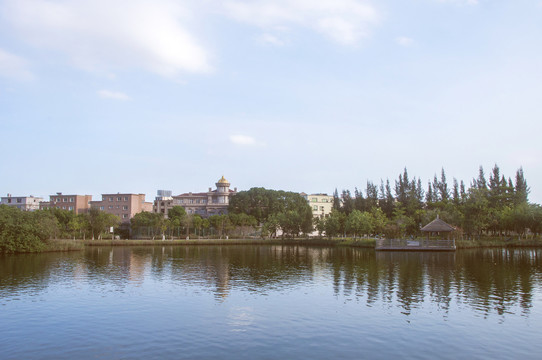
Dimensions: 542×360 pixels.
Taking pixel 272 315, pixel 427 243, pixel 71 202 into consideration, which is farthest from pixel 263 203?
pixel 272 315

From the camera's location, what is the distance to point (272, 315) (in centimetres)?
2248

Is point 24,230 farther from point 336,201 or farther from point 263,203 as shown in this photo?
point 336,201

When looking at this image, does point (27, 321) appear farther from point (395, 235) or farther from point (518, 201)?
point (518, 201)

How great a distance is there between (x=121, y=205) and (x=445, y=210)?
9463cm

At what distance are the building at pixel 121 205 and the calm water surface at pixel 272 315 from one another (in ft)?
328

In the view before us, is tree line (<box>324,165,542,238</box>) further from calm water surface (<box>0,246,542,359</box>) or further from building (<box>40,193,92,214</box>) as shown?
building (<box>40,193,92,214</box>)

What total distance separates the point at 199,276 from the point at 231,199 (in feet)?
334

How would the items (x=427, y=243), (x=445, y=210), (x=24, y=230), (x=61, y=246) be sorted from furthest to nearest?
(x=445, y=210) < (x=61, y=246) < (x=427, y=243) < (x=24, y=230)

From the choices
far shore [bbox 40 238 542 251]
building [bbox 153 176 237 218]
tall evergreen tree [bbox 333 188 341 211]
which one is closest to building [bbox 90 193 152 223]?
building [bbox 153 176 237 218]

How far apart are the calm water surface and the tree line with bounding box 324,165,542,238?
Result: 4288 cm

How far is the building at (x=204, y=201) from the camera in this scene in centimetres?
14862

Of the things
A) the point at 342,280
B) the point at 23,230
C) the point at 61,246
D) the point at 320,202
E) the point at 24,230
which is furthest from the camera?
the point at 320,202

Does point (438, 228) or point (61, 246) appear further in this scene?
point (61, 246)

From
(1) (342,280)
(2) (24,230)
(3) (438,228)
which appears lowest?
(1) (342,280)
